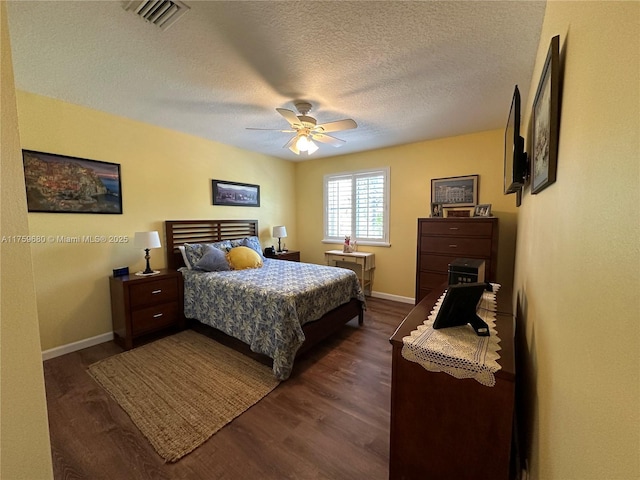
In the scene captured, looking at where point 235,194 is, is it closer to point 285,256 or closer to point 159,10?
point 285,256

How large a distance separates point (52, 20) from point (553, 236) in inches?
109

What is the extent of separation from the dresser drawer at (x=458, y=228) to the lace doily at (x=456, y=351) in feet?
7.03

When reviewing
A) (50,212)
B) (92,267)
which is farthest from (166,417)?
(50,212)

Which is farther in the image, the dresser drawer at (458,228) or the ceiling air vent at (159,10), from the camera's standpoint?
the dresser drawer at (458,228)

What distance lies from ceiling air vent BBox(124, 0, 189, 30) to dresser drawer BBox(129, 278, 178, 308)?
2.37m

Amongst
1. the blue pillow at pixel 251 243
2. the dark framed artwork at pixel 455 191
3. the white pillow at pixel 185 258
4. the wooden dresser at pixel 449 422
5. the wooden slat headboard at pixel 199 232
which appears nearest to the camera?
the wooden dresser at pixel 449 422

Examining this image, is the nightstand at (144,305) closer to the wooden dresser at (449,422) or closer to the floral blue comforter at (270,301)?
the floral blue comforter at (270,301)

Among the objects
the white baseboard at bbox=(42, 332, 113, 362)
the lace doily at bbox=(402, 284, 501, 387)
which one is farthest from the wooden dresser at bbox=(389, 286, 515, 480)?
the white baseboard at bbox=(42, 332, 113, 362)

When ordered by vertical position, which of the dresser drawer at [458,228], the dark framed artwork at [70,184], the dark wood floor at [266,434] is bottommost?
the dark wood floor at [266,434]

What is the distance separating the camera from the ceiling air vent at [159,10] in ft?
4.55

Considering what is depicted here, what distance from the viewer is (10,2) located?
1.36 m

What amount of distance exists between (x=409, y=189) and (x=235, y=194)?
2.79 metres

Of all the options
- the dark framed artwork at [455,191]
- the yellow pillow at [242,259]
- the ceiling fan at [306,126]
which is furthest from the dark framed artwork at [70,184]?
the dark framed artwork at [455,191]

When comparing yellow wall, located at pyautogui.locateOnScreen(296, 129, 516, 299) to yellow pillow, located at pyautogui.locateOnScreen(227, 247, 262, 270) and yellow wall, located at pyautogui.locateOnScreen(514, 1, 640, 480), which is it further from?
yellow wall, located at pyautogui.locateOnScreen(514, 1, 640, 480)
